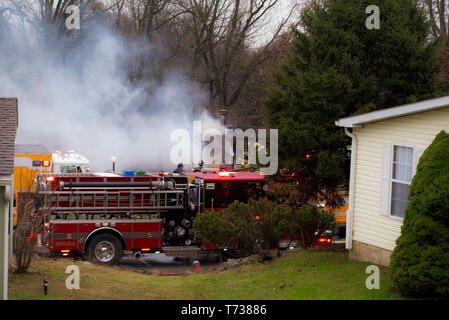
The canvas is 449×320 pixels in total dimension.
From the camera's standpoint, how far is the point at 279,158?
13.9 metres

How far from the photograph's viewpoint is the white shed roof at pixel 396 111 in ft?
32.1

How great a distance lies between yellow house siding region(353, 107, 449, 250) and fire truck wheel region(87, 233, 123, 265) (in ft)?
22.3

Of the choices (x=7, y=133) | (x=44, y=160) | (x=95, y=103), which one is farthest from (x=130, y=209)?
(x=95, y=103)

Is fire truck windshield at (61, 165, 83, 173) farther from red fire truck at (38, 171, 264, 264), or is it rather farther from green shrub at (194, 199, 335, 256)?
green shrub at (194, 199, 335, 256)

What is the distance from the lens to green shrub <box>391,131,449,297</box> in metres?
8.67

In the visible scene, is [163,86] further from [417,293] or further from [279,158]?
[417,293]

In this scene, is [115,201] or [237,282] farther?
[115,201]

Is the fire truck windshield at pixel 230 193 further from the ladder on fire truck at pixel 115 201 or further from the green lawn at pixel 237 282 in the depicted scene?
the green lawn at pixel 237 282

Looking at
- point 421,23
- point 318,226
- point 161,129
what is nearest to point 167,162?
point 161,129

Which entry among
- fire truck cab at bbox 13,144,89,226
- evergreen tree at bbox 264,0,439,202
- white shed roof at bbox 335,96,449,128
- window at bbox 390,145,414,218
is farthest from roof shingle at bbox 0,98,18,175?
fire truck cab at bbox 13,144,89,226

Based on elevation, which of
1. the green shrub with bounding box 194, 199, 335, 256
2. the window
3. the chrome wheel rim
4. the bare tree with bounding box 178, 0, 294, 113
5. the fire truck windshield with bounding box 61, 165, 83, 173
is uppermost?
the bare tree with bounding box 178, 0, 294, 113

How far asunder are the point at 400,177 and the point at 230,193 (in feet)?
20.3

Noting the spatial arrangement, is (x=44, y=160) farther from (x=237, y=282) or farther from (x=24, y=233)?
(x=237, y=282)

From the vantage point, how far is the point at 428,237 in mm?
8922
